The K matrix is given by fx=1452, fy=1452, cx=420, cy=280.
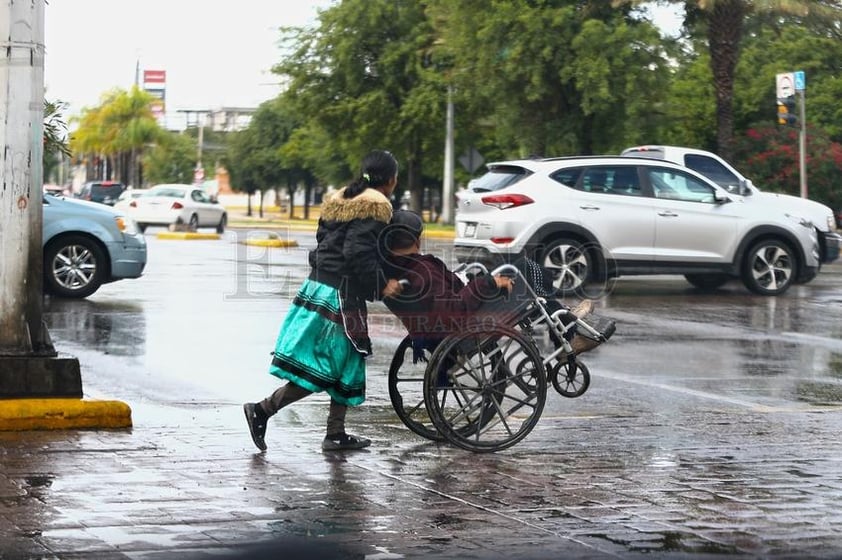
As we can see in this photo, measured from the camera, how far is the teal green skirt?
26.5ft

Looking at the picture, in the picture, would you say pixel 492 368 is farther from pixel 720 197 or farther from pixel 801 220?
pixel 801 220

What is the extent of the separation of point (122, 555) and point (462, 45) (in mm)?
34699

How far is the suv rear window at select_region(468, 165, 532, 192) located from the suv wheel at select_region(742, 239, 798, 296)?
3.26 metres

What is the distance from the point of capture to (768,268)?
19625 mm

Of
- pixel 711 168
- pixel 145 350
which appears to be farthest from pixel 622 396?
pixel 711 168

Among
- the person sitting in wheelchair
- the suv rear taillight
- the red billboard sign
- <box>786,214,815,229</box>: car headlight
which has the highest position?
the red billboard sign

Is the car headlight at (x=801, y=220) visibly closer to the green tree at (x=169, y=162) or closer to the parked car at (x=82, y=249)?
the parked car at (x=82, y=249)

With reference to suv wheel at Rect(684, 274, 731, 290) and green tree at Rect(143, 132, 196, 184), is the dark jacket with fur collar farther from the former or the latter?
green tree at Rect(143, 132, 196, 184)

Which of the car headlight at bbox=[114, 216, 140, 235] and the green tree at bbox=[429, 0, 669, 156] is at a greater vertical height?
the green tree at bbox=[429, 0, 669, 156]

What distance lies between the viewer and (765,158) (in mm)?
38281

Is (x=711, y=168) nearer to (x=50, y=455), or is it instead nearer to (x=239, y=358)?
(x=239, y=358)

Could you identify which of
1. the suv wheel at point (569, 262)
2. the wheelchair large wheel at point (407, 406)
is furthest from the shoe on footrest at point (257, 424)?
the suv wheel at point (569, 262)

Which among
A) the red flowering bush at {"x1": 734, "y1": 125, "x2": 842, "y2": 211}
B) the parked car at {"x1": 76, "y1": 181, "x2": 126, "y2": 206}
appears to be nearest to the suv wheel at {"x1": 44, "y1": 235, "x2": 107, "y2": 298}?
the red flowering bush at {"x1": 734, "y1": 125, "x2": 842, "y2": 211}

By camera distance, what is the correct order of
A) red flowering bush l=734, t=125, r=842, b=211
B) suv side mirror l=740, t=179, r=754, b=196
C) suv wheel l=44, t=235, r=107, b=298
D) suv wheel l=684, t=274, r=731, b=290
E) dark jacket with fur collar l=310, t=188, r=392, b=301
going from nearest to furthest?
dark jacket with fur collar l=310, t=188, r=392, b=301 → suv wheel l=44, t=235, r=107, b=298 → suv side mirror l=740, t=179, r=754, b=196 → suv wheel l=684, t=274, r=731, b=290 → red flowering bush l=734, t=125, r=842, b=211
